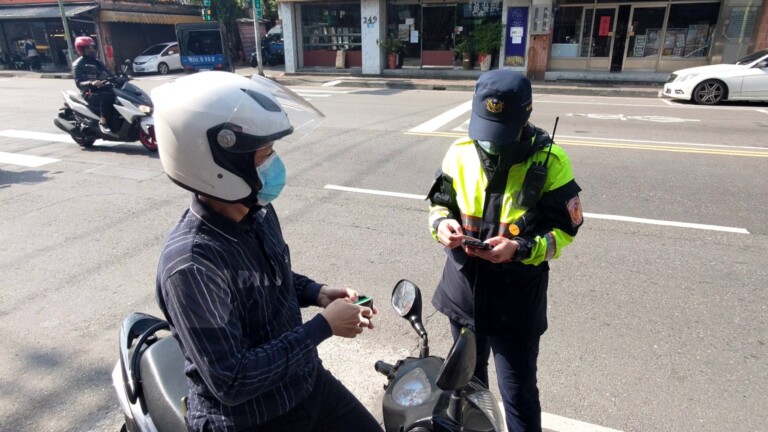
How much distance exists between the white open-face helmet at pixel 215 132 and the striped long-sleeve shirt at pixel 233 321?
102mm

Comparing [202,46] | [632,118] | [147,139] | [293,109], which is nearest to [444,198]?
[293,109]

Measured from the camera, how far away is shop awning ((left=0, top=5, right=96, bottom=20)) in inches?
1056

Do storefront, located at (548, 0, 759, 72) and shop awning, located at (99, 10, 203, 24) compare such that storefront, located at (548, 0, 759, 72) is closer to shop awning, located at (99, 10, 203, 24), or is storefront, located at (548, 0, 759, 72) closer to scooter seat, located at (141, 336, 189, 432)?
scooter seat, located at (141, 336, 189, 432)

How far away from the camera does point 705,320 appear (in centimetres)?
369

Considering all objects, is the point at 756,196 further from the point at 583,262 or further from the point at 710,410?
the point at 710,410

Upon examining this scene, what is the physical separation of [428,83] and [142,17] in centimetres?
1939

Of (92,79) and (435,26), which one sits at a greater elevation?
(435,26)

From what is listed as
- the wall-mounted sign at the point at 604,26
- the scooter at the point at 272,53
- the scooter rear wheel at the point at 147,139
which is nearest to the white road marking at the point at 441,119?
the scooter rear wheel at the point at 147,139

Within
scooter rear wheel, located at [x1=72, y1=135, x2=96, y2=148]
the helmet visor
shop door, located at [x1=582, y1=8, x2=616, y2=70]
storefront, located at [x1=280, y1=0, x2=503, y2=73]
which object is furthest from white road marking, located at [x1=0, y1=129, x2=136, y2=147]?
shop door, located at [x1=582, y1=8, x2=616, y2=70]

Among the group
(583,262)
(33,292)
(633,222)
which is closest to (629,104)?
(633,222)

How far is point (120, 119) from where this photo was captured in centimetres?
878

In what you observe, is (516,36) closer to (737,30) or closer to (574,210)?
(737,30)

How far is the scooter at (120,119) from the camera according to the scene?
8617 millimetres

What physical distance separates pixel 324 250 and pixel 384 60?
19228mm
